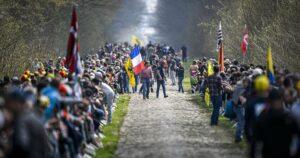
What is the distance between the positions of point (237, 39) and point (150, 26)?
230ft

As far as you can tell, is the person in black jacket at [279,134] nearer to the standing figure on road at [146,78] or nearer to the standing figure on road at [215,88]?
the standing figure on road at [215,88]

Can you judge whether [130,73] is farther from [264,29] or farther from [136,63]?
[264,29]

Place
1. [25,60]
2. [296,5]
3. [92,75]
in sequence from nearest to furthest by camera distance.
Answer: [92,75] → [296,5] → [25,60]

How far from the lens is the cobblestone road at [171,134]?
997 inches

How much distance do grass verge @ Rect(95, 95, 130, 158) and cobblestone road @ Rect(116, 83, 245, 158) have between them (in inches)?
7.6

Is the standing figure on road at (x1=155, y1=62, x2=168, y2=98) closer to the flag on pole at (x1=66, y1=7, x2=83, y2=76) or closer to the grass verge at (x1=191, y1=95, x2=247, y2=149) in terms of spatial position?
the grass verge at (x1=191, y1=95, x2=247, y2=149)

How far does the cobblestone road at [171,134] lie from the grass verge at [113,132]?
0.64 ft

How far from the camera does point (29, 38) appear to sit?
60688mm

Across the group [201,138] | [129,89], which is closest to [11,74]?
[129,89]

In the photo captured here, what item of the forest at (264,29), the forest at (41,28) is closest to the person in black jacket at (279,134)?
the forest at (41,28)

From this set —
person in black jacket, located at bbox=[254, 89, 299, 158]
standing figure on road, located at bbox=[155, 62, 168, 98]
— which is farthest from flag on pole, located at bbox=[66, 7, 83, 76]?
standing figure on road, located at bbox=[155, 62, 168, 98]

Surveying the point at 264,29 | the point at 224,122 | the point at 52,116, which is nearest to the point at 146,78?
the point at 264,29

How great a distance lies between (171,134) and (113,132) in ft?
6.79

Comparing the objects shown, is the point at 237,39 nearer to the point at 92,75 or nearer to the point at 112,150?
the point at 92,75
